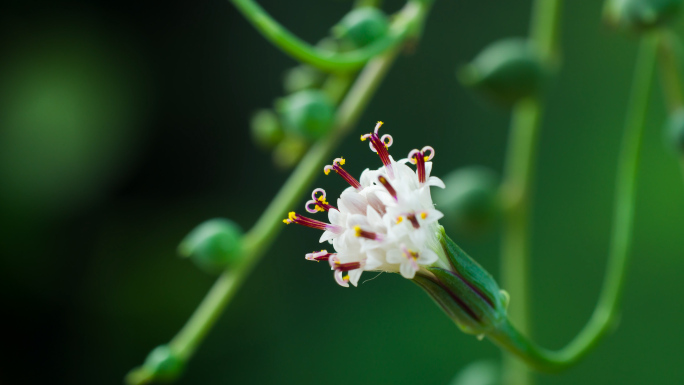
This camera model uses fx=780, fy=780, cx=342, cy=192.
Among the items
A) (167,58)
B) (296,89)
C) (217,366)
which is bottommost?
(217,366)

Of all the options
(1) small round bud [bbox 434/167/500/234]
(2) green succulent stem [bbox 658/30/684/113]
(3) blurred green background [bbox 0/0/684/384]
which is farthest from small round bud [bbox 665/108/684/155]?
(3) blurred green background [bbox 0/0/684/384]

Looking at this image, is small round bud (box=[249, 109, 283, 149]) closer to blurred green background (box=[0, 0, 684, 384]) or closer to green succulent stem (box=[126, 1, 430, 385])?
green succulent stem (box=[126, 1, 430, 385])

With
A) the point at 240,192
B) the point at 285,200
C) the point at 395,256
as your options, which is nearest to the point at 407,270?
the point at 395,256

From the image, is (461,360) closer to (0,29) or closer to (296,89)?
(296,89)

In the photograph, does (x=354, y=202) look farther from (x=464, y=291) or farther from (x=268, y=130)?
(x=268, y=130)

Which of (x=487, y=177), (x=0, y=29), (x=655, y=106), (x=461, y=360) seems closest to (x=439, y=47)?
(x=655, y=106)

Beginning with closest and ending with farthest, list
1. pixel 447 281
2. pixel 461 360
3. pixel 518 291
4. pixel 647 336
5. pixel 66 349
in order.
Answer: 1. pixel 447 281
2. pixel 518 291
3. pixel 647 336
4. pixel 461 360
5. pixel 66 349

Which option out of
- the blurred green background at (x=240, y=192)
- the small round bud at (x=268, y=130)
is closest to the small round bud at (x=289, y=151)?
the small round bud at (x=268, y=130)
